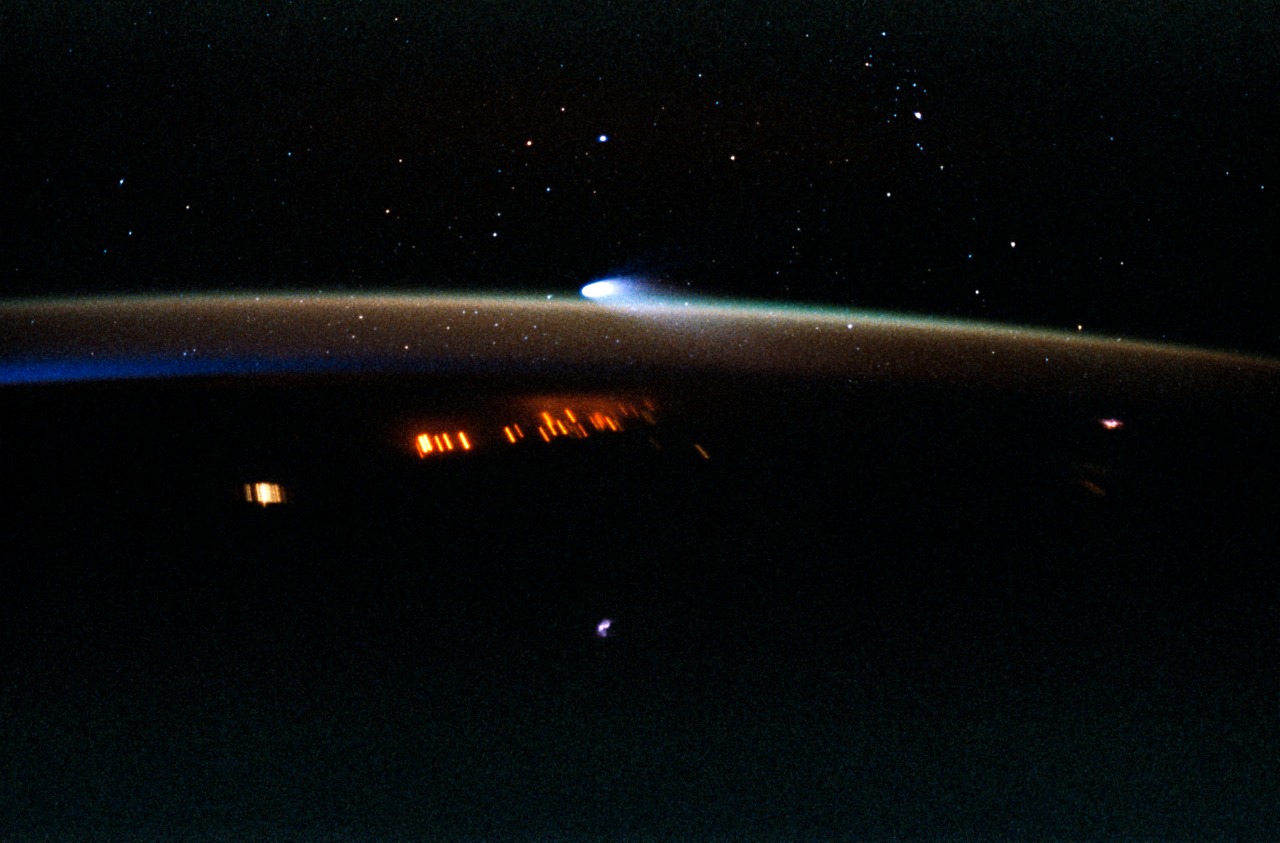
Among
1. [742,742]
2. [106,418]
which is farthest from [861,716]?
[106,418]

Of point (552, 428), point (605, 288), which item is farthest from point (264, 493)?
point (605, 288)

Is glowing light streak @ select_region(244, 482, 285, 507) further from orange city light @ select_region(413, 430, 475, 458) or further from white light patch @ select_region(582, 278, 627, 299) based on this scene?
white light patch @ select_region(582, 278, 627, 299)

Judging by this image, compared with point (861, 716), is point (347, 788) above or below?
above

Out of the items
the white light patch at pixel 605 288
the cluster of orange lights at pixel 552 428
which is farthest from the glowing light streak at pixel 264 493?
the white light patch at pixel 605 288

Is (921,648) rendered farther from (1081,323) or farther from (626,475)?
(1081,323)

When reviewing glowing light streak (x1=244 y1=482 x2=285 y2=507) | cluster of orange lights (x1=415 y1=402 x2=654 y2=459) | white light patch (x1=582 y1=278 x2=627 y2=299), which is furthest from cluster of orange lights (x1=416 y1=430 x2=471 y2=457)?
white light patch (x1=582 y1=278 x2=627 y2=299)

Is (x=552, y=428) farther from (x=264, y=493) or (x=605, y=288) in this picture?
(x=605, y=288)

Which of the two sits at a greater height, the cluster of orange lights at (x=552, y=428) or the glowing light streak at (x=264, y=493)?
the cluster of orange lights at (x=552, y=428)

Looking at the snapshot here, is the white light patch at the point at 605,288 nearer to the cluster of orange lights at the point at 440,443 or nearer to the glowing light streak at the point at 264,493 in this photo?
the cluster of orange lights at the point at 440,443
